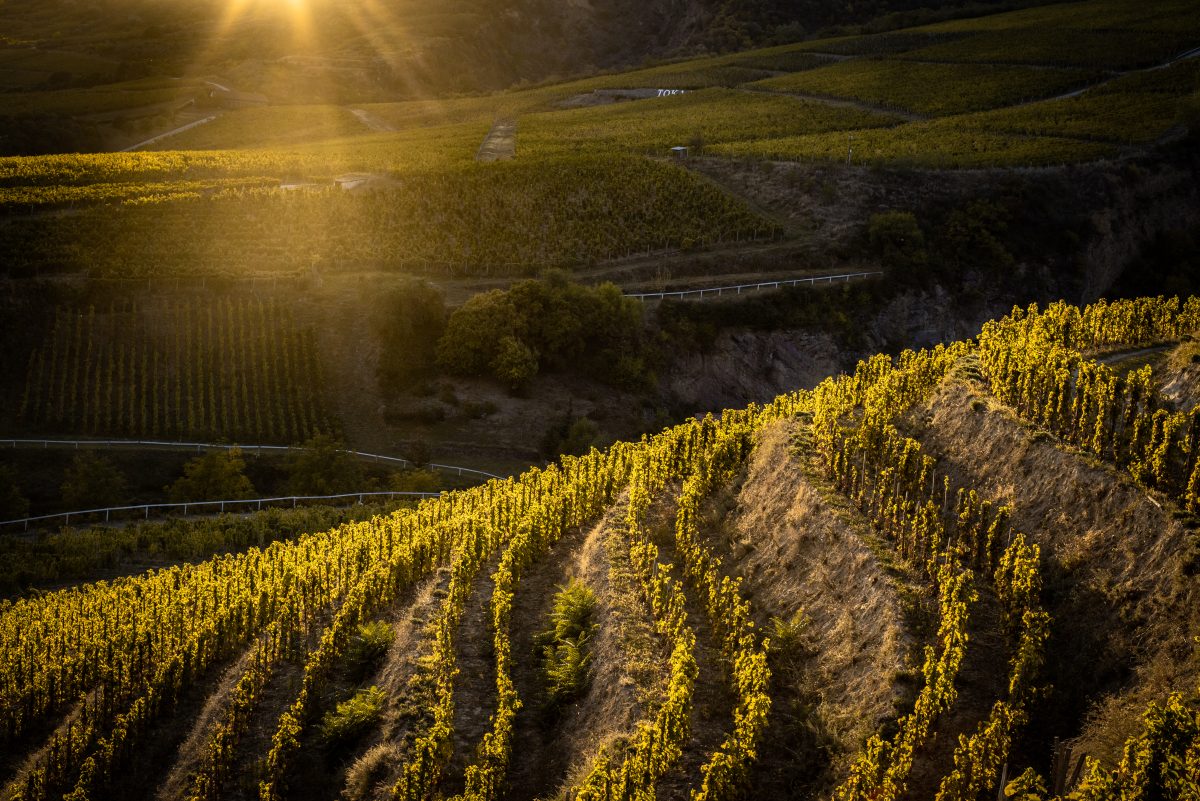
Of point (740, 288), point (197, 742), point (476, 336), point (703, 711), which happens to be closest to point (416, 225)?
point (476, 336)

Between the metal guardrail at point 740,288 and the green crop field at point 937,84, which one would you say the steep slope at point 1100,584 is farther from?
the green crop field at point 937,84

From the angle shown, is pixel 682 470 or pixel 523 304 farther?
pixel 523 304

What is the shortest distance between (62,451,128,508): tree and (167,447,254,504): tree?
98.0 inches

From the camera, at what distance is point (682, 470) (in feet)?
101

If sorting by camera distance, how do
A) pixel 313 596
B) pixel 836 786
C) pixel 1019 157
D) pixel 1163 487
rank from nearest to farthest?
pixel 836 786 < pixel 1163 487 < pixel 313 596 < pixel 1019 157

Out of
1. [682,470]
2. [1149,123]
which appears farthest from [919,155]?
[682,470]

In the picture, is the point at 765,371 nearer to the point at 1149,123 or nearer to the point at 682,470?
the point at 682,470

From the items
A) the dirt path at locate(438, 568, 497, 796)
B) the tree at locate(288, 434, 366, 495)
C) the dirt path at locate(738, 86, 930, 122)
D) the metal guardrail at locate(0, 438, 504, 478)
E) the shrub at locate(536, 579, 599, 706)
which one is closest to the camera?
the dirt path at locate(438, 568, 497, 796)

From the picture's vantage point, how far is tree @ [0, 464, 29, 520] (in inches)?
1757

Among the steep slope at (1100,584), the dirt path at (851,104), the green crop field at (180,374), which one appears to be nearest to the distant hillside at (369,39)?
the dirt path at (851,104)

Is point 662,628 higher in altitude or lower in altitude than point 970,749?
lower

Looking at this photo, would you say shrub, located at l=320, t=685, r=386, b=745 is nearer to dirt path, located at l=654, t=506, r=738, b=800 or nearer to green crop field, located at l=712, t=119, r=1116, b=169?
dirt path, located at l=654, t=506, r=738, b=800

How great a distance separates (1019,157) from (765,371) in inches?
1512

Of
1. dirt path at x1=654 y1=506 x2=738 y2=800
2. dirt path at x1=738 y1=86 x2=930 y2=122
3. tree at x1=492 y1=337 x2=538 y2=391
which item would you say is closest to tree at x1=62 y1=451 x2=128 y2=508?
tree at x1=492 y1=337 x2=538 y2=391
